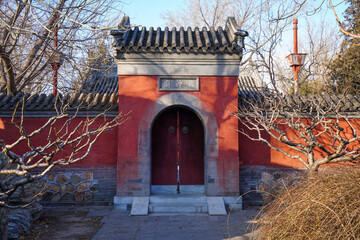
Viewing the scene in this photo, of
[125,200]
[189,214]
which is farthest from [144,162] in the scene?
[189,214]

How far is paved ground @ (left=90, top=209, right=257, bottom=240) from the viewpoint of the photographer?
5.14 m

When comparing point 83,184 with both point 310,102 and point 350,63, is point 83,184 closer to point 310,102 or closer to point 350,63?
point 310,102

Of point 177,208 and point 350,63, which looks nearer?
point 177,208

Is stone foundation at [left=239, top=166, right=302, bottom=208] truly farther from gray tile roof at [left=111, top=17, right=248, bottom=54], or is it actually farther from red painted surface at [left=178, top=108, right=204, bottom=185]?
gray tile roof at [left=111, top=17, right=248, bottom=54]

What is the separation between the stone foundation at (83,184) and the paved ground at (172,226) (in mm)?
686

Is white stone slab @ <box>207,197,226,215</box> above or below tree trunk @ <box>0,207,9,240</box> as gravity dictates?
below

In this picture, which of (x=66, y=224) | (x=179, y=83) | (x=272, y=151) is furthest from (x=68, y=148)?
(x=272, y=151)

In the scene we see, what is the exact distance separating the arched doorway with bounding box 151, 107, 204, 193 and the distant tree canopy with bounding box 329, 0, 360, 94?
6.18m

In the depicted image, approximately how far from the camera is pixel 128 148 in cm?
707

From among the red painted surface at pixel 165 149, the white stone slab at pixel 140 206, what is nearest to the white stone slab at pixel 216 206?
the red painted surface at pixel 165 149

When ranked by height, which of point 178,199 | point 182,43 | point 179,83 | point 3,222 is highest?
point 182,43

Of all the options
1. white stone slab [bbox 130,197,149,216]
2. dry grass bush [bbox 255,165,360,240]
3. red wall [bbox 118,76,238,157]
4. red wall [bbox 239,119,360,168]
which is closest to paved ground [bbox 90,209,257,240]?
white stone slab [bbox 130,197,149,216]

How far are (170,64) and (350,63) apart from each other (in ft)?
25.3

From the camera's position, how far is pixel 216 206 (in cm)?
669
